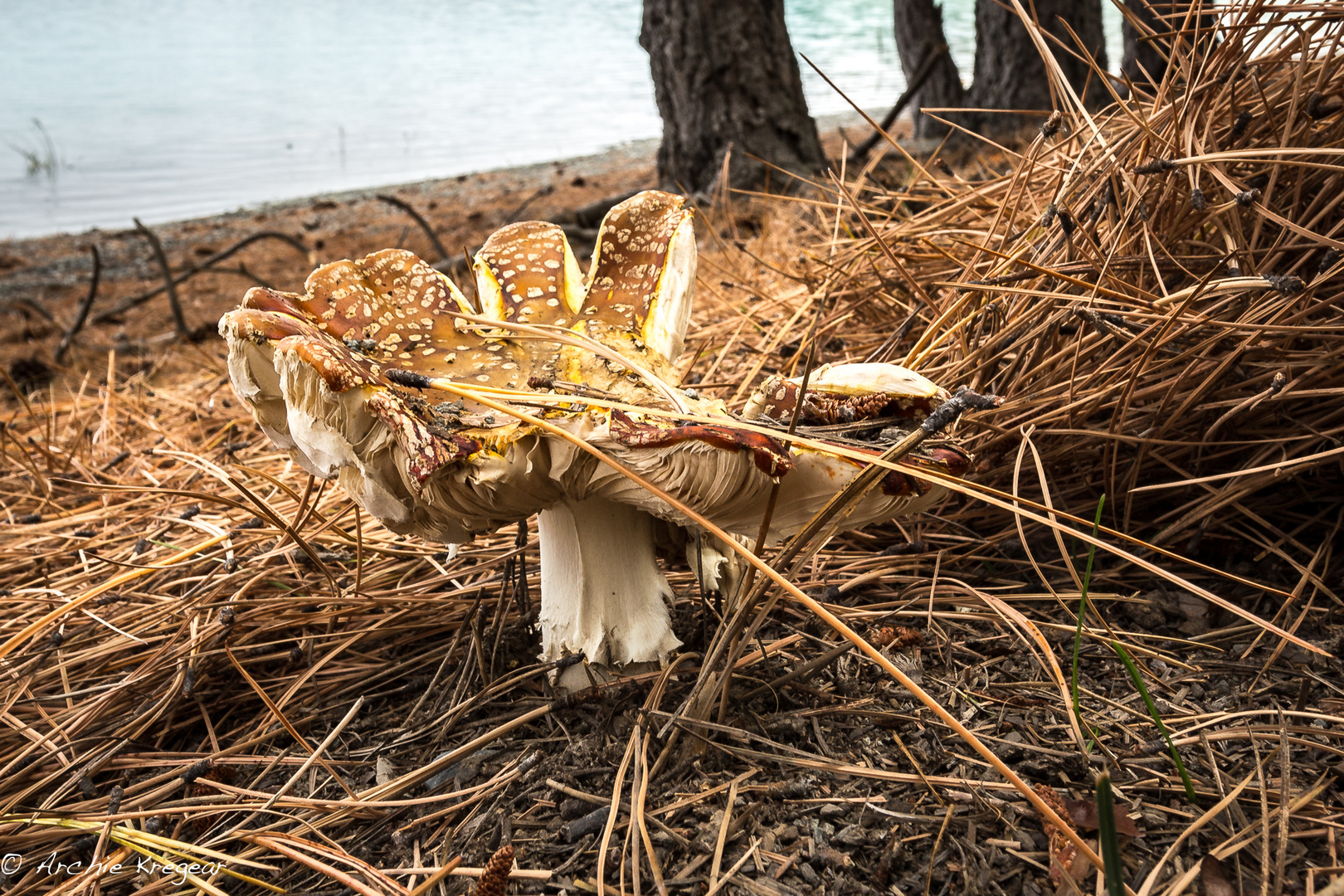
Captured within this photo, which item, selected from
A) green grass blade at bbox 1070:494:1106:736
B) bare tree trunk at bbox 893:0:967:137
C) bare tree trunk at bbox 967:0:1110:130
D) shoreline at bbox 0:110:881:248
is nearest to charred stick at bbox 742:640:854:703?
green grass blade at bbox 1070:494:1106:736

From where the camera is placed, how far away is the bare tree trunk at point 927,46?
757 centimetres

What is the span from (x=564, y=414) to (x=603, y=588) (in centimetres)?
41

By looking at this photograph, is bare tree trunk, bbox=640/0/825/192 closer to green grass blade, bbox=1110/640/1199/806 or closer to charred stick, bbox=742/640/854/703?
charred stick, bbox=742/640/854/703

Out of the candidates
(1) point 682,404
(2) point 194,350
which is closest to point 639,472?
(1) point 682,404

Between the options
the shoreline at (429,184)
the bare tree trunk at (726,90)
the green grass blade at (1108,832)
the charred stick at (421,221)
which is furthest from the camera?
the shoreline at (429,184)

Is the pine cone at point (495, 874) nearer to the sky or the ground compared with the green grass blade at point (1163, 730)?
nearer to the ground

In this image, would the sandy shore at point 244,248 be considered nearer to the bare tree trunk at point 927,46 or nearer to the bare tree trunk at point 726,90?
the bare tree trunk at point 726,90

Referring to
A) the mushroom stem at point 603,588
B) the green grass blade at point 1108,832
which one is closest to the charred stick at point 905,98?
the mushroom stem at point 603,588

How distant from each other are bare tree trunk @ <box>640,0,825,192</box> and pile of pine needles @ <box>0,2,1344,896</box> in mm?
2762

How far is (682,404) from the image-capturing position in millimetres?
1354

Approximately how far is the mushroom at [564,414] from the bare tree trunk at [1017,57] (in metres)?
5.52

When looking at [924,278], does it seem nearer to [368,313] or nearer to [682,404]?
[682,404]

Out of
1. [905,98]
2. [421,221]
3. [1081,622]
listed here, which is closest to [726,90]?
[905,98]

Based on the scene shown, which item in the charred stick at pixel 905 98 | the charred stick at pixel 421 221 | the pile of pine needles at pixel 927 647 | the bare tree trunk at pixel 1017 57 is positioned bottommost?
the pile of pine needles at pixel 927 647
